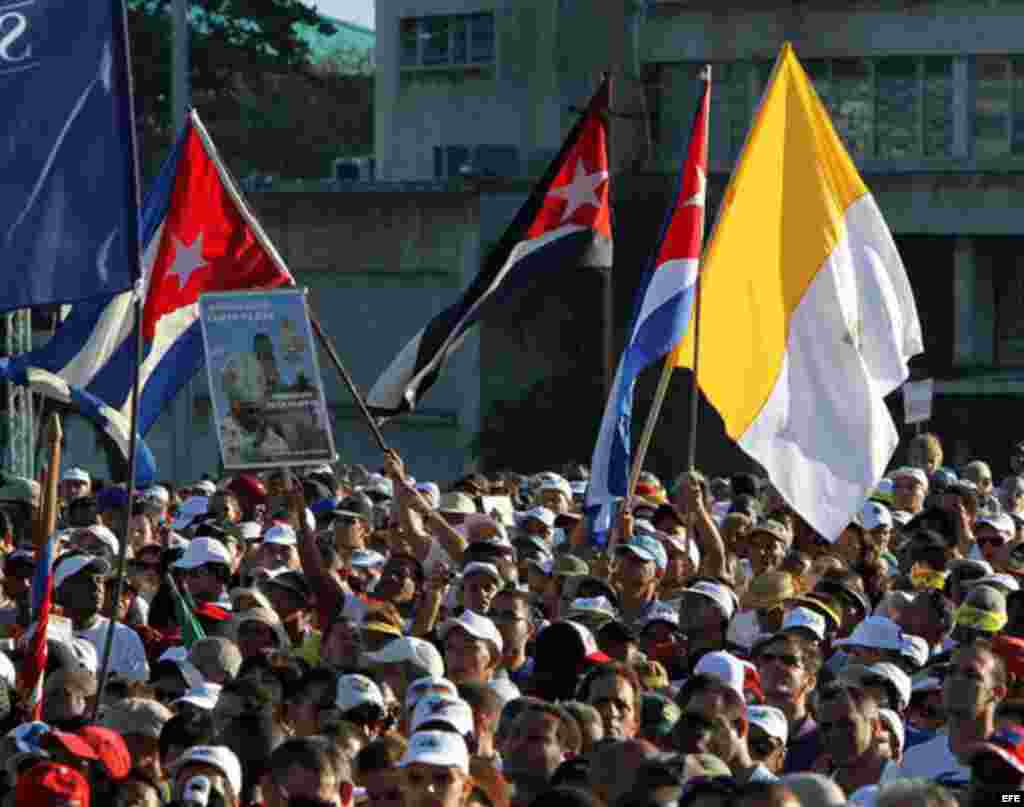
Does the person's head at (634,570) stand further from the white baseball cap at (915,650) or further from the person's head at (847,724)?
the person's head at (847,724)

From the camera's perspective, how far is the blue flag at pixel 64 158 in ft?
36.3

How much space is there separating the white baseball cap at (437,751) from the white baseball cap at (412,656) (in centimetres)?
231

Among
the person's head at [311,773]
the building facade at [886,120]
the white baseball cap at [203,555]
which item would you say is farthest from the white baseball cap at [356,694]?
the building facade at [886,120]

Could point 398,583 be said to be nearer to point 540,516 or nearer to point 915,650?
point 915,650

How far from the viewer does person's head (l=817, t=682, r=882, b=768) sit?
9938 mm

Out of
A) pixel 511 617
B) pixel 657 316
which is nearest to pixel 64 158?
pixel 511 617

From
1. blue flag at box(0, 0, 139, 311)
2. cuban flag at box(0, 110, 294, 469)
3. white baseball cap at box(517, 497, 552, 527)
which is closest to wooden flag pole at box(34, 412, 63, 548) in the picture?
blue flag at box(0, 0, 139, 311)

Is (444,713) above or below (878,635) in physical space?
above

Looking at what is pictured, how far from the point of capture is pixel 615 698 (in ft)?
33.5

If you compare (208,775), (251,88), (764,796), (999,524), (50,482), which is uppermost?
(251,88)

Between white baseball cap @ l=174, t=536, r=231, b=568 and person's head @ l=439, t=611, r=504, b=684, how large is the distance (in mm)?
3379

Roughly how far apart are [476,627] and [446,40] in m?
43.6

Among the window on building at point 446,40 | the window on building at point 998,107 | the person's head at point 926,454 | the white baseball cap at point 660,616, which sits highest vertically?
the window on building at point 446,40

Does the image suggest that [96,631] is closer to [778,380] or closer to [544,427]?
[778,380]
